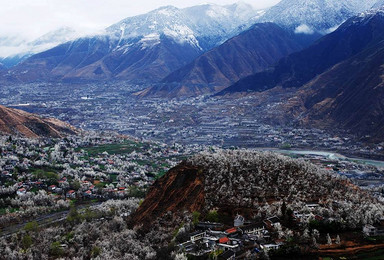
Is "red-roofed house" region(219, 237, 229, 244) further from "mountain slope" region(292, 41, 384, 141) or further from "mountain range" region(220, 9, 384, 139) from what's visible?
"mountain range" region(220, 9, 384, 139)

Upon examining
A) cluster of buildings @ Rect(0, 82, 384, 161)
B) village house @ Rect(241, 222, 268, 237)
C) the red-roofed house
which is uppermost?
the red-roofed house

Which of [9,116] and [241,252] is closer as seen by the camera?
[241,252]

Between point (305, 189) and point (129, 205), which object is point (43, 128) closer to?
point (129, 205)

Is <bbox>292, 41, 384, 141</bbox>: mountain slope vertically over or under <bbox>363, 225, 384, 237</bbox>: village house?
under

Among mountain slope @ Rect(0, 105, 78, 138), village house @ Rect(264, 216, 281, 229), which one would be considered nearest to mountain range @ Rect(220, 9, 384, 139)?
mountain slope @ Rect(0, 105, 78, 138)

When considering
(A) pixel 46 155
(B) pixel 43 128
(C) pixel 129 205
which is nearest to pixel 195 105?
(B) pixel 43 128

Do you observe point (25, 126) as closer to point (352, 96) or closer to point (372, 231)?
point (372, 231)
